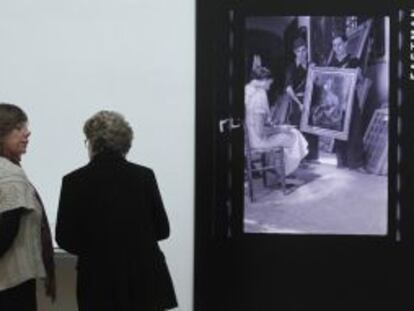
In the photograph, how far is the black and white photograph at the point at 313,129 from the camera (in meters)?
4.01

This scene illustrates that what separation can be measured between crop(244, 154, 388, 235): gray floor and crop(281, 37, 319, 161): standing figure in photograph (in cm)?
8

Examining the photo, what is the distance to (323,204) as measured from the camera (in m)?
4.04

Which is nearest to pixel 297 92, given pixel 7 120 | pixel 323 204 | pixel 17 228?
pixel 323 204

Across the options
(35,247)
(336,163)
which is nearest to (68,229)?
(35,247)

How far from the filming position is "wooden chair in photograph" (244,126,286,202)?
159 inches

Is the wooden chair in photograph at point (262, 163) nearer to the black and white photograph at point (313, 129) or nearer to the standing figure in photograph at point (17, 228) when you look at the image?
the black and white photograph at point (313, 129)

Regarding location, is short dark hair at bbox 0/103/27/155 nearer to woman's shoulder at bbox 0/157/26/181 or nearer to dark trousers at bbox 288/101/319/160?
woman's shoulder at bbox 0/157/26/181

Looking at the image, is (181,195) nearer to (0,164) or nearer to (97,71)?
(97,71)

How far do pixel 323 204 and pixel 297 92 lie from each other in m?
0.67

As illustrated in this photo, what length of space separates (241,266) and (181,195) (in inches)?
21.6

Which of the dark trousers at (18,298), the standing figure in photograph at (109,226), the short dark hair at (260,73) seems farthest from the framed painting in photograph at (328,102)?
the dark trousers at (18,298)

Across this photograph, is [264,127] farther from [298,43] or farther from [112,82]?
[112,82]

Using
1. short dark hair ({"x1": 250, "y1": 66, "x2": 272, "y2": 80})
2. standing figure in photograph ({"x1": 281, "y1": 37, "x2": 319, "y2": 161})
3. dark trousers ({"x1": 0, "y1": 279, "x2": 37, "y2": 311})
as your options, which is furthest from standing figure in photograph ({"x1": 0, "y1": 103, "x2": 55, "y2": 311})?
standing figure in photograph ({"x1": 281, "y1": 37, "x2": 319, "y2": 161})

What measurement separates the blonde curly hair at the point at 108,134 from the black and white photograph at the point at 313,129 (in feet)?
4.14
